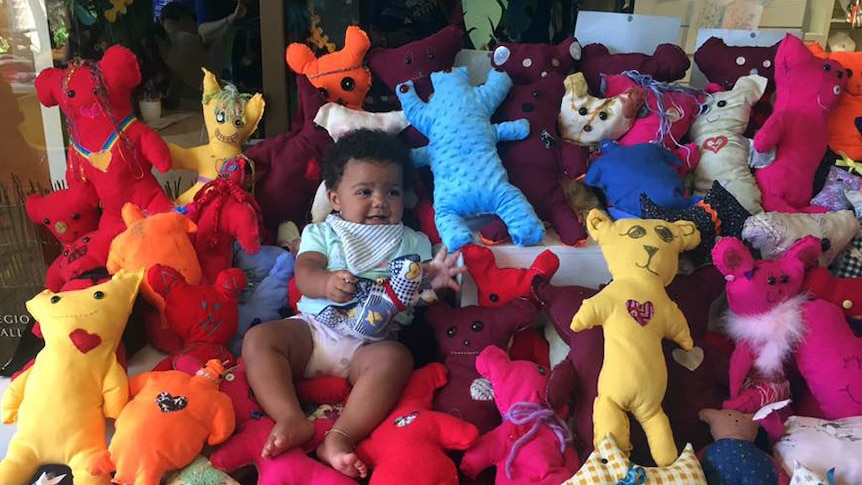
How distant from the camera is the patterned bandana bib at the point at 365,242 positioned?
1.29m

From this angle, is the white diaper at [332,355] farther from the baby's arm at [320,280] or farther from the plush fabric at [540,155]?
the plush fabric at [540,155]

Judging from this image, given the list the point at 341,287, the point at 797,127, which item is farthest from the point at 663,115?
the point at 341,287

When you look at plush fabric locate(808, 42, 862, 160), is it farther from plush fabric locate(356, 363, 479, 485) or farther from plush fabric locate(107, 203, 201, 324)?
plush fabric locate(107, 203, 201, 324)

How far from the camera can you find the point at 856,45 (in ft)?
11.2

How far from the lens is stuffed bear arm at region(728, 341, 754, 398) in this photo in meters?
1.11

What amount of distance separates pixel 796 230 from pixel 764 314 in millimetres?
212

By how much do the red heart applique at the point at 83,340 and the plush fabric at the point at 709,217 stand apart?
39.2 inches

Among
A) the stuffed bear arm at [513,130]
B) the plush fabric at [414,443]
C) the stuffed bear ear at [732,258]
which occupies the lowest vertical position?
the plush fabric at [414,443]

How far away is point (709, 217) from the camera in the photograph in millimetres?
1258

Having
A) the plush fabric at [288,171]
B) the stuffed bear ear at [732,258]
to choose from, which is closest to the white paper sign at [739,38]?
the stuffed bear ear at [732,258]

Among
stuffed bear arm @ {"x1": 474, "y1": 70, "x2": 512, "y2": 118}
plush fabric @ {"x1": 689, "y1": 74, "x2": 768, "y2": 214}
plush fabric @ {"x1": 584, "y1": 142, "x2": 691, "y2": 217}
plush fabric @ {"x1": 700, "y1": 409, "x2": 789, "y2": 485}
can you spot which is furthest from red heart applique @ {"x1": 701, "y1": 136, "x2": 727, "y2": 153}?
plush fabric @ {"x1": 700, "y1": 409, "x2": 789, "y2": 485}

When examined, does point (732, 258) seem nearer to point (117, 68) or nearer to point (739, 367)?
point (739, 367)

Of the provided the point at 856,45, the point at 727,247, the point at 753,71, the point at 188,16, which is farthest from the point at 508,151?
the point at 856,45

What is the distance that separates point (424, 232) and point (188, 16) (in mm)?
1050
